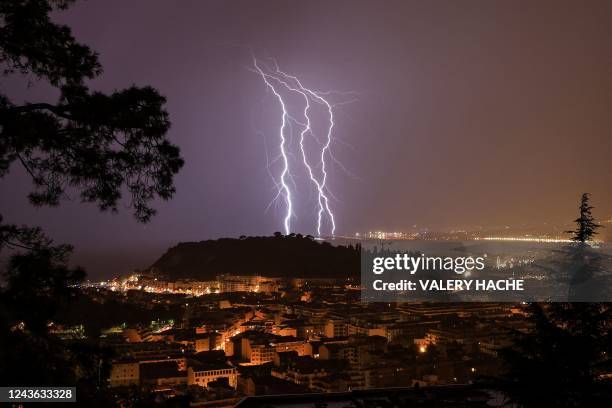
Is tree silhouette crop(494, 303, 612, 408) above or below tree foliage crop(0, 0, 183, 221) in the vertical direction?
below


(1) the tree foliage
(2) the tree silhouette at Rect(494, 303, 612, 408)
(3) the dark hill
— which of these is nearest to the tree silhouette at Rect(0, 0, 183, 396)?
(1) the tree foliage

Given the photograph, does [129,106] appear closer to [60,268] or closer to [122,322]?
[60,268]

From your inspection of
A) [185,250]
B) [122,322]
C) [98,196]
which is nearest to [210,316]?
[122,322]

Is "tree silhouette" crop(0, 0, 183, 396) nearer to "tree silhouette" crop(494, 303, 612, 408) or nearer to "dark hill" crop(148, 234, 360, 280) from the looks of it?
"tree silhouette" crop(494, 303, 612, 408)

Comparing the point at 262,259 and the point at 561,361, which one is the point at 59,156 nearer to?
the point at 561,361

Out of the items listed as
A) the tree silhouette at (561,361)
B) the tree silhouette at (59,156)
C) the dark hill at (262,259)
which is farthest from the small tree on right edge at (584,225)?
the dark hill at (262,259)

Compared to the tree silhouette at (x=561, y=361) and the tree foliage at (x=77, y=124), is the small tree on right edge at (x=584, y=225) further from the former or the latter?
the tree foliage at (x=77, y=124)
